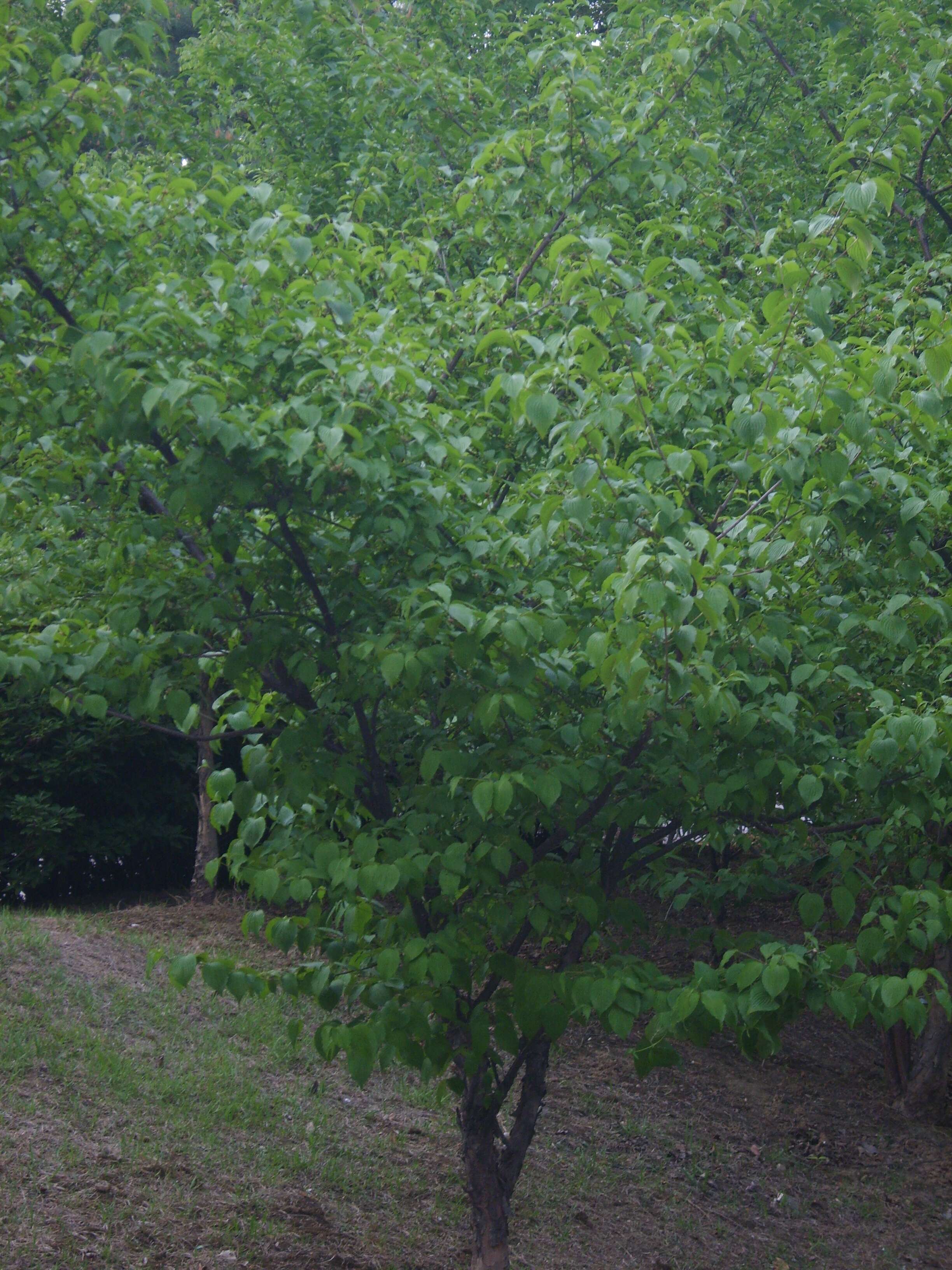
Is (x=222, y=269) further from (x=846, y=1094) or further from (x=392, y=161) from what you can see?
(x=846, y=1094)

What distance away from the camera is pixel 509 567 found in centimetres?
298

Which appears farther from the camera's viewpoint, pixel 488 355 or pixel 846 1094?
pixel 846 1094

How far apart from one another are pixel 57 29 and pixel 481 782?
3.26 metres

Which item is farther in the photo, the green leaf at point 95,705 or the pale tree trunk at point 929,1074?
the pale tree trunk at point 929,1074

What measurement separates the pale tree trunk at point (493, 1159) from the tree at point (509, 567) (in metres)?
0.02

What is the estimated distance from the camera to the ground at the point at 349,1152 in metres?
4.25

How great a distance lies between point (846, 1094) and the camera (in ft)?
22.4

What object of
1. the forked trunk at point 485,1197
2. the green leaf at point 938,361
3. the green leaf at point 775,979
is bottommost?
the forked trunk at point 485,1197

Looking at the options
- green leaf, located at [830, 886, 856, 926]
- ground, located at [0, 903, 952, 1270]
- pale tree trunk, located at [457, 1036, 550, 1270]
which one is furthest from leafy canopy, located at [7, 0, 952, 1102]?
ground, located at [0, 903, 952, 1270]

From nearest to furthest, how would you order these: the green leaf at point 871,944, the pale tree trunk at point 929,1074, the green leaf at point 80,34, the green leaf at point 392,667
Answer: the green leaf at point 392,667 → the green leaf at point 80,34 → the green leaf at point 871,944 → the pale tree trunk at point 929,1074

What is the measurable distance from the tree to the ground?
4.14 feet

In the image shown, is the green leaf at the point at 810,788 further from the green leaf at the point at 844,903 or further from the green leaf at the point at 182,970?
the green leaf at the point at 182,970

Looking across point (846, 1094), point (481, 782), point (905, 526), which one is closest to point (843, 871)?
point (905, 526)

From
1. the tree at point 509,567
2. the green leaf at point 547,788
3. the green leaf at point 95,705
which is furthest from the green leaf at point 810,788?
the green leaf at point 95,705
